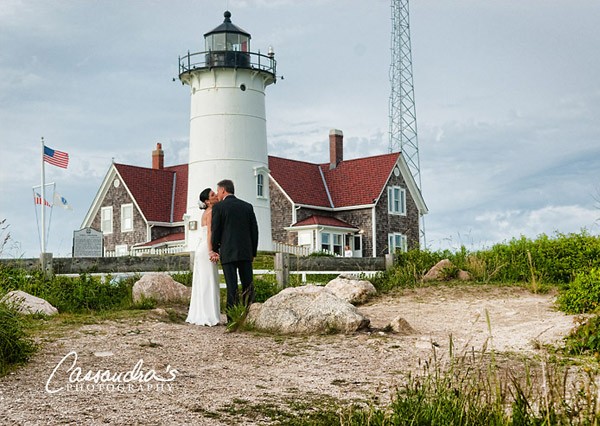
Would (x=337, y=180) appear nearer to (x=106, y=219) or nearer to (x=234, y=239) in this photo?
(x=106, y=219)

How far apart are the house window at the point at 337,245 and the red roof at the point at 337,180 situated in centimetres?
195

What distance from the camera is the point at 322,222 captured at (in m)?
39.6

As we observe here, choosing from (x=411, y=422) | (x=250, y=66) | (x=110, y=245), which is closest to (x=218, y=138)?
(x=250, y=66)

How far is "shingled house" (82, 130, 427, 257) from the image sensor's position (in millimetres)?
40750

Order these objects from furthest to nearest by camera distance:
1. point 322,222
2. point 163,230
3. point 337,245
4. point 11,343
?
point 163,230, point 337,245, point 322,222, point 11,343

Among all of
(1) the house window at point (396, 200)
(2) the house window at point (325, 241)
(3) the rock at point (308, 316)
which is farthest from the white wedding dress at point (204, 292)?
(1) the house window at point (396, 200)

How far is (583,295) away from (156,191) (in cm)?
3214

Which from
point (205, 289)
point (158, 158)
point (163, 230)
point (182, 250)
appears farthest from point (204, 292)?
point (158, 158)

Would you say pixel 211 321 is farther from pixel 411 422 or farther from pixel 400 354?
pixel 411 422

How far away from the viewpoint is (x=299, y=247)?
3894cm

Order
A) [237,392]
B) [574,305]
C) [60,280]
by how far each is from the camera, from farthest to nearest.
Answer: [60,280] → [574,305] → [237,392]

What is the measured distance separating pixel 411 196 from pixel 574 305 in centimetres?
3061

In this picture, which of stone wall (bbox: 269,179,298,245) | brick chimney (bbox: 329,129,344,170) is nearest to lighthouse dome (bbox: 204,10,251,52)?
stone wall (bbox: 269,179,298,245)

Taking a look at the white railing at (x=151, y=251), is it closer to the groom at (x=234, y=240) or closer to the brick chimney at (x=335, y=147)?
the brick chimney at (x=335, y=147)
